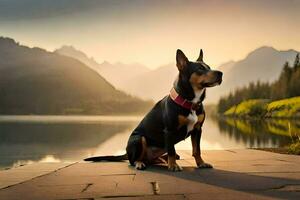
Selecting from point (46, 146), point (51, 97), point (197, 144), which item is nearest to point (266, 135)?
point (46, 146)

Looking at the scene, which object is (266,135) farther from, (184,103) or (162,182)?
(162,182)

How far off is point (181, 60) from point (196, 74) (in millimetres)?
322

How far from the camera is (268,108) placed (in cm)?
8950

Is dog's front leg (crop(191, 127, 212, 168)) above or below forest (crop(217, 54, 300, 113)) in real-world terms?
below

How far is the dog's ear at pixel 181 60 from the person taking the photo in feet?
20.3

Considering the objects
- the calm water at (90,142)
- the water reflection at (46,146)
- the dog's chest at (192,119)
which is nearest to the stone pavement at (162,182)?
the dog's chest at (192,119)

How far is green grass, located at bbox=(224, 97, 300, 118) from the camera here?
82556mm

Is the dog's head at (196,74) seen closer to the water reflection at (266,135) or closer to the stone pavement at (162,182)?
the stone pavement at (162,182)

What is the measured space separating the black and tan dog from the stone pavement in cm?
26

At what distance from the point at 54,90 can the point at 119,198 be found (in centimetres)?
17737

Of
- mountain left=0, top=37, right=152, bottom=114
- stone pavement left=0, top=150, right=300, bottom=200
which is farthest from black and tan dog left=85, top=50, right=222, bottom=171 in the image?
mountain left=0, top=37, right=152, bottom=114

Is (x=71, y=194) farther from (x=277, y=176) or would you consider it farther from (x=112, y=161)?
(x=112, y=161)

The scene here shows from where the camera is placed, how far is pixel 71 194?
14.6 ft

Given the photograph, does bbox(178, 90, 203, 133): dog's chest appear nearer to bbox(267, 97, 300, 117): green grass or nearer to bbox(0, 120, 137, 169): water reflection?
bbox(0, 120, 137, 169): water reflection
